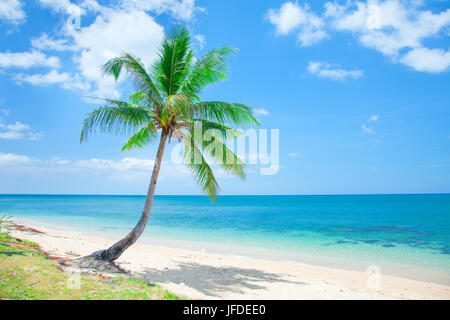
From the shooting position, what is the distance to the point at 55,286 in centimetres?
433

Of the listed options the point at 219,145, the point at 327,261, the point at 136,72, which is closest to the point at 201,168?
the point at 219,145

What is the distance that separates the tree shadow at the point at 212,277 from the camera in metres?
6.36

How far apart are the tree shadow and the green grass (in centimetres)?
159

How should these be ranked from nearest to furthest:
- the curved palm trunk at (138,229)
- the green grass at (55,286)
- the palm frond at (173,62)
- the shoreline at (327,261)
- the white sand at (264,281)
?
the green grass at (55,286), the white sand at (264,281), the curved palm trunk at (138,229), the palm frond at (173,62), the shoreline at (327,261)

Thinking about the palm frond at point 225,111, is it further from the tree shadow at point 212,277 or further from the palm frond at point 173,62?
the tree shadow at point 212,277

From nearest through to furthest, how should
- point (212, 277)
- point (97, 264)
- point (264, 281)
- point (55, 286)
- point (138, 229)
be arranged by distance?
point (55, 286), point (97, 264), point (138, 229), point (264, 281), point (212, 277)

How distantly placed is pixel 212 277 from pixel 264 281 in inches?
57.1

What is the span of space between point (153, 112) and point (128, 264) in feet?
15.6

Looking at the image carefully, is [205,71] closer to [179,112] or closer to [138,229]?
[179,112]

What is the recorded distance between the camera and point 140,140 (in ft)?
28.5

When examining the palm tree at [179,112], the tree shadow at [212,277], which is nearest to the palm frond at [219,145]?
the palm tree at [179,112]

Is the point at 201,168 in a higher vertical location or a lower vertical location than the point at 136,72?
lower

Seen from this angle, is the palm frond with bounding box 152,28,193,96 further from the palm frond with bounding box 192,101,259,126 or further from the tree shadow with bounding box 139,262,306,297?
the tree shadow with bounding box 139,262,306,297
